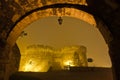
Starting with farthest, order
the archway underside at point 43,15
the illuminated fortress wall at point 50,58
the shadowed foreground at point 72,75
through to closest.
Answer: the illuminated fortress wall at point 50,58, the shadowed foreground at point 72,75, the archway underside at point 43,15

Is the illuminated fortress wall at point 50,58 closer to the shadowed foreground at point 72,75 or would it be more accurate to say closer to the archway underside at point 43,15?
the shadowed foreground at point 72,75

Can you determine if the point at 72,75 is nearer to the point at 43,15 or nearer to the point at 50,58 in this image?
the point at 43,15

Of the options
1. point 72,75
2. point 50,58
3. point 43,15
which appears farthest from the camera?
point 50,58

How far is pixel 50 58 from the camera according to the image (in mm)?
26703

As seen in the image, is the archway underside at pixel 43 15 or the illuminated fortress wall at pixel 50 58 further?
the illuminated fortress wall at pixel 50 58

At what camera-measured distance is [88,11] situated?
15.1 ft

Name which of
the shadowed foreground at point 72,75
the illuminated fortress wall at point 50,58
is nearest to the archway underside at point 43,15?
the shadowed foreground at point 72,75

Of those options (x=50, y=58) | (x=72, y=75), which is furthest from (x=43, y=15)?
(x=50, y=58)

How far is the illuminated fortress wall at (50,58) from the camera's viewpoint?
25.7 metres

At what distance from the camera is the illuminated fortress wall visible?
84.2 feet

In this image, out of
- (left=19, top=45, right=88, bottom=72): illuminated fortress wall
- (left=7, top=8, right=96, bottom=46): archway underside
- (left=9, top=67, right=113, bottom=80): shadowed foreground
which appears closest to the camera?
(left=7, top=8, right=96, bottom=46): archway underside

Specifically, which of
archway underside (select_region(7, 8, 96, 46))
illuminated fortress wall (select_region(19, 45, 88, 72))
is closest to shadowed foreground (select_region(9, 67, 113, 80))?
archway underside (select_region(7, 8, 96, 46))

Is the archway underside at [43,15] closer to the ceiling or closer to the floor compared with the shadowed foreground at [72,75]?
closer to the ceiling

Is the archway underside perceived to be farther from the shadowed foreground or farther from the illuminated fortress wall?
the illuminated fortress wall
